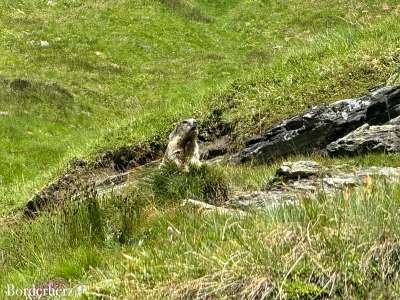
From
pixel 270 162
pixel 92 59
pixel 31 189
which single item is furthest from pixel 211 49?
pixel 270 162

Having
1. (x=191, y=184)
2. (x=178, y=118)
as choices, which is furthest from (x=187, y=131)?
(x=178, y=118)

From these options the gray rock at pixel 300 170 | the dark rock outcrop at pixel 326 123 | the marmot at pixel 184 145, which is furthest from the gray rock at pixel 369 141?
the marmot at pixel 184 145

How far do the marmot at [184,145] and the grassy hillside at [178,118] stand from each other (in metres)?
1.08

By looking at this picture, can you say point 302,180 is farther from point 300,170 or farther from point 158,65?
point 158,65

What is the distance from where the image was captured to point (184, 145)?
11922mm

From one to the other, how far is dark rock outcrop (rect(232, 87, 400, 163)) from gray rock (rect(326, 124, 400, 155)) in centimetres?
90

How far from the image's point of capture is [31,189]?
60.5ft

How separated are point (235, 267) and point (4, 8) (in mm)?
44589

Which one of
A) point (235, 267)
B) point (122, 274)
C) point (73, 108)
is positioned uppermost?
point (235, 267)

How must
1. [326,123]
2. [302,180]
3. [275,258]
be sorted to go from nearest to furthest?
[275,258] → [302,180] → [326,123]

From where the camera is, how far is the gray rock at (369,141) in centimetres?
986

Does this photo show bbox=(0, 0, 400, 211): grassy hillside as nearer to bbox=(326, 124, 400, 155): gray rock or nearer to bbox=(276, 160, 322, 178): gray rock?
bbox=(326, 124, 400, 155): gray rock

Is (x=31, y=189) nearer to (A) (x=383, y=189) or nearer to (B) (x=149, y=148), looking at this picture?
(B) (x=149, y=148)

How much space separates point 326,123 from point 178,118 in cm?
623
